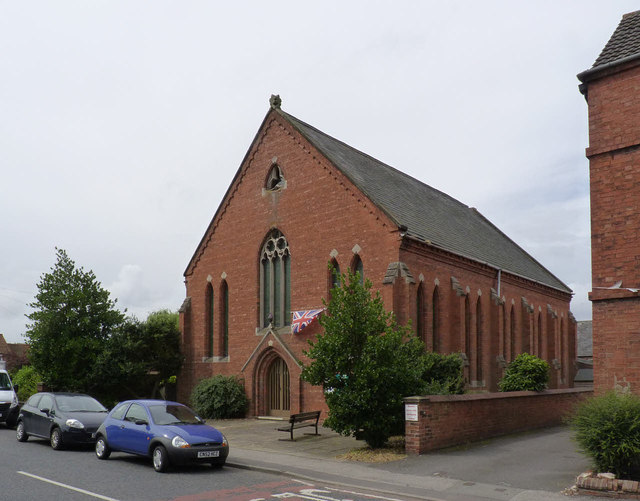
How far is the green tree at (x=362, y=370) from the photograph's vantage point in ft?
52.5

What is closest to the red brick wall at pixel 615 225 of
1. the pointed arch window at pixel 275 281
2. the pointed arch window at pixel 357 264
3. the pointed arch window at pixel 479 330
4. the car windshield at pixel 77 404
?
the pointed arch window at pixel 357 264

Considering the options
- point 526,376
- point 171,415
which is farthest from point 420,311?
point 171,415

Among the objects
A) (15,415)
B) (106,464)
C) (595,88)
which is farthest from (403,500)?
(15,415)

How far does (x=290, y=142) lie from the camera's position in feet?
90.2

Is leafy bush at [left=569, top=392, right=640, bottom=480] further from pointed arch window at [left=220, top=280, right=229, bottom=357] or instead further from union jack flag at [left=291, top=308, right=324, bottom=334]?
pointed arch window at [left=220, top=280, right=229, bottom=357]

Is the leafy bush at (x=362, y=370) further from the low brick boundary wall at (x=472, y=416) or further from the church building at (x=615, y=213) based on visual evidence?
the church building at (x=615, y=213)

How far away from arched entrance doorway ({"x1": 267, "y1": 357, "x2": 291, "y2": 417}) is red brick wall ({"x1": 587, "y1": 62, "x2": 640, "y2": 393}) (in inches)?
584

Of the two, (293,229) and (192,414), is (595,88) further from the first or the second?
(293,229)

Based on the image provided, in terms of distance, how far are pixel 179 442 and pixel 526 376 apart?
495 inches

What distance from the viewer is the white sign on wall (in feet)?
51.5

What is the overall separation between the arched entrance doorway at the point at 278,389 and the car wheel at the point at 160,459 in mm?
12649

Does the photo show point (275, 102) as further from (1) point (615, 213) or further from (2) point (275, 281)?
(1) point (615, 213)

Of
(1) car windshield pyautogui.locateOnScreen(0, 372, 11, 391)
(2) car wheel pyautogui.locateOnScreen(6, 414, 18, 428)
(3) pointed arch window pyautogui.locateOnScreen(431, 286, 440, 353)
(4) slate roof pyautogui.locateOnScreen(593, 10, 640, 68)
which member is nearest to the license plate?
(4) slate roof pyautogui.locateOnScreen(593, 10, 640, 68)

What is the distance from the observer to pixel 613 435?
37.4 feet
